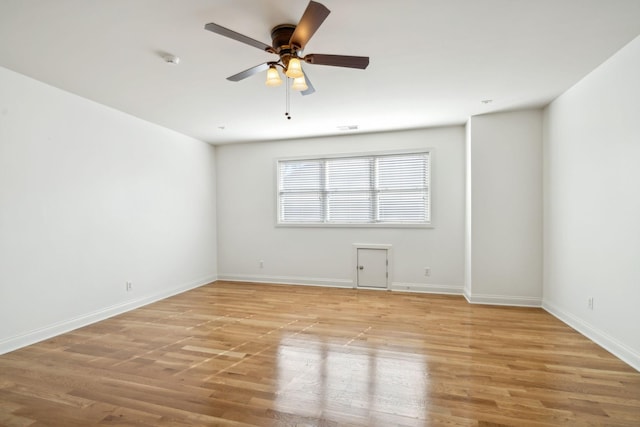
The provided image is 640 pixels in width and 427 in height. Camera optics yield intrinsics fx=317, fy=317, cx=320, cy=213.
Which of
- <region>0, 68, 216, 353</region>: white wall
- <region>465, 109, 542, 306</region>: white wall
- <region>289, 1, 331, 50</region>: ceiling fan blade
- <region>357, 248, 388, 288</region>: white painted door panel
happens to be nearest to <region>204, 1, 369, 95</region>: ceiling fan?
<region>289, 1, 331, 50</region>: ceiling fan blade

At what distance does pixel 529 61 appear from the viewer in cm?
281

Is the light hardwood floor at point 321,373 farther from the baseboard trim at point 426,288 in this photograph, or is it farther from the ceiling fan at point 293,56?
the ceiling fan at point 293,56

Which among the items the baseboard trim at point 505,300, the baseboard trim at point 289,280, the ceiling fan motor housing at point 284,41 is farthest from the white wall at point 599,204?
the baseboard trim at point 289,280

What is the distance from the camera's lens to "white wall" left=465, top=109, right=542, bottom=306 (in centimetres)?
420

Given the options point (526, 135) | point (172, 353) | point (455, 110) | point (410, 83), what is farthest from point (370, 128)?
point (172, 353)

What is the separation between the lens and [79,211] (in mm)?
3582

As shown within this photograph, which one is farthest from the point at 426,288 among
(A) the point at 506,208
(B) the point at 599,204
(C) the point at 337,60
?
(C) the point at 337,60

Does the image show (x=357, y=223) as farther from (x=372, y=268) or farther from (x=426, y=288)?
(x=426, y=288)

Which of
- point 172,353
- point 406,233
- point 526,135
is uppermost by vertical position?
point 526,135

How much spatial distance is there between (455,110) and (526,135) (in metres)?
1.01

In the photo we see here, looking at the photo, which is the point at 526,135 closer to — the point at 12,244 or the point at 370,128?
the point at 370,128

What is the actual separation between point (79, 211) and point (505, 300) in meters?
5.40

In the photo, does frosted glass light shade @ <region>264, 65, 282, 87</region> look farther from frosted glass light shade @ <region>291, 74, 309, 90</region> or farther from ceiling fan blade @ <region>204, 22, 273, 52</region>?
ceiling fan blade @ <region>204, 22, 273, 52</region>

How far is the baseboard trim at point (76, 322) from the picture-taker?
9.63 ft
